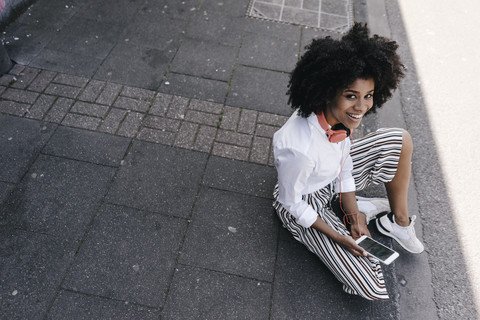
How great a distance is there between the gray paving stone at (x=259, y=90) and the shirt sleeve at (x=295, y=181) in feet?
5.11

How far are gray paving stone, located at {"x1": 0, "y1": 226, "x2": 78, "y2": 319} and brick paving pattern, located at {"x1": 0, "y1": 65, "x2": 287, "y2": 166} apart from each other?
117 centimetres

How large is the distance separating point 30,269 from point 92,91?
192 cm

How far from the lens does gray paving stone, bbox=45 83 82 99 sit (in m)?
3.66

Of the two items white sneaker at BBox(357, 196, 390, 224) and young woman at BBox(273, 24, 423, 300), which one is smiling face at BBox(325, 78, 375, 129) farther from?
white sneaker at BBox(357, 196, 390, 224)

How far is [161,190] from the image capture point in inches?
120

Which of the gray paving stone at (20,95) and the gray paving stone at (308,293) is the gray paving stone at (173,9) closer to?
the gray paving stone at (20,95)

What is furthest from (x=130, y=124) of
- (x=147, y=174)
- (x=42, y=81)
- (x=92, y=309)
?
(x=92, y=309)

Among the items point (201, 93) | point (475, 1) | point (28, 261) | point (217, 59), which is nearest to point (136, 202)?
point (28, 261)

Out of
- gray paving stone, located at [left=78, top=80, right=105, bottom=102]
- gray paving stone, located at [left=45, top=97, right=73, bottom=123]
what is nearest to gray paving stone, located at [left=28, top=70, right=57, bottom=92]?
gray paving stone, located at [left=45, top=97, right=73, bottom=123]

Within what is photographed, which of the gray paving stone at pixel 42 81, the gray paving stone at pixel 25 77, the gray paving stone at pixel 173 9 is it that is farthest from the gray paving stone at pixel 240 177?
the gray paving stone at pixel 173 9

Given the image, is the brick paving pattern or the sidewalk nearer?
the sidewalk

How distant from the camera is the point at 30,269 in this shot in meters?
2.53

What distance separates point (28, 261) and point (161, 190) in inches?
42.8

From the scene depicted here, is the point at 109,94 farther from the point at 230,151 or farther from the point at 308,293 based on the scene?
the point at 308,293
